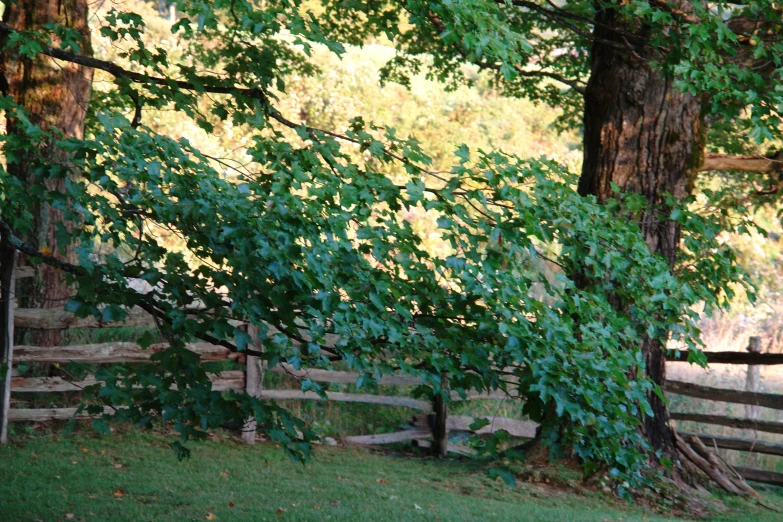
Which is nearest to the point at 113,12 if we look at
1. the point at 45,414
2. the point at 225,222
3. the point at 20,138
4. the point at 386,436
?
the point at 20,138

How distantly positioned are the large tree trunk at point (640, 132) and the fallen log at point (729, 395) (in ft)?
6.95

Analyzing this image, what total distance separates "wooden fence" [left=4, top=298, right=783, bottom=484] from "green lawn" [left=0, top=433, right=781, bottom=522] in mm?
588

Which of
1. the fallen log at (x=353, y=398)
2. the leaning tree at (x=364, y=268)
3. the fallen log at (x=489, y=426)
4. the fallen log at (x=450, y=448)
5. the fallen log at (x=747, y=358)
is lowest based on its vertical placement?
the fallen log at (x=450, y=448)

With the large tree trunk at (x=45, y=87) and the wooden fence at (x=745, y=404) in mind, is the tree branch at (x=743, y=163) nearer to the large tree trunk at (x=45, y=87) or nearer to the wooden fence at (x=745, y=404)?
the wooden fence at (x=745, y=404)

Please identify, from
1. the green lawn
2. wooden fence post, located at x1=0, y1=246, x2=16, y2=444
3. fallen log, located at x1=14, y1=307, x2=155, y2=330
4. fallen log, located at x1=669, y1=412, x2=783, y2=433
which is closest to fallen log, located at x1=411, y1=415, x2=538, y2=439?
the green lawn

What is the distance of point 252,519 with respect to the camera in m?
5.98

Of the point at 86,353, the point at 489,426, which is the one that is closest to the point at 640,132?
the point at 489,426

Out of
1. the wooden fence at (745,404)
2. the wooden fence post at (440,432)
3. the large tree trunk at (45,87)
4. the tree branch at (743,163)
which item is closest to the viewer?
the large tree trunk at (45,87)

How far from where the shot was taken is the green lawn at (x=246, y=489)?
6158 millimetres

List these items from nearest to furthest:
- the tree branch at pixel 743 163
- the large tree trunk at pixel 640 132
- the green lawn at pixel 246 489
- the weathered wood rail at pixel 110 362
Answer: the green lawn at pixel 246 489
the large tree trunk at pixel 640 132
the weathered wood rail at pixel 110 362
the tree branch at pixel 743 163

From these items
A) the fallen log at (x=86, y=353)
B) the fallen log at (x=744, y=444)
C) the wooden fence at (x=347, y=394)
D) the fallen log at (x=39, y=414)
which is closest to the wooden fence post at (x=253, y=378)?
the wooden fence at (x=347, y=394)

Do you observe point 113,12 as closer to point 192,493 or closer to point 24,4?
point 24,4

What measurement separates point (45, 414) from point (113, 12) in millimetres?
4346

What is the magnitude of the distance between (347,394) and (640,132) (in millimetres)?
4390
